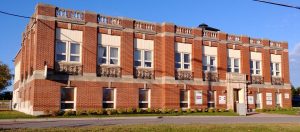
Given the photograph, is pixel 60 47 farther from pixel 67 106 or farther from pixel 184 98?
pixel 184 98

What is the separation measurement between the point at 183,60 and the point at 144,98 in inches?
214

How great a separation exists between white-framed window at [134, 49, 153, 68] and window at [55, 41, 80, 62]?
5263mm

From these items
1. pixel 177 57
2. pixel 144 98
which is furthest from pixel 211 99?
pixel 144 98

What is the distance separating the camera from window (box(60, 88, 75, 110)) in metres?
27.7

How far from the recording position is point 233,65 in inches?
1495

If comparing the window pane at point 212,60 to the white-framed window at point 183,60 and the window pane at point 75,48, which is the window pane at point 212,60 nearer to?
the white-framed window at point 183,60

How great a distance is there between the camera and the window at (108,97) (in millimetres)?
29656

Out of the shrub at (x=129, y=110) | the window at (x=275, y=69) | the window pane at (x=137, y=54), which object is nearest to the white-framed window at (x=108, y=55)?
the window pane at (x=137, y=54)

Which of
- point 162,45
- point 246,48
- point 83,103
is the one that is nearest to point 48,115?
point 83,103

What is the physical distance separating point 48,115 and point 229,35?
2066cm

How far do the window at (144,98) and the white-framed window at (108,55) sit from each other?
340 centimetres

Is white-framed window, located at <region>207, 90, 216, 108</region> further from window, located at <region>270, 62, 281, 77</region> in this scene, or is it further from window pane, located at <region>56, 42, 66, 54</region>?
window pane, located at <region>56, 42, 66, 54</region>

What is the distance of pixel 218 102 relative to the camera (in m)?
35.8

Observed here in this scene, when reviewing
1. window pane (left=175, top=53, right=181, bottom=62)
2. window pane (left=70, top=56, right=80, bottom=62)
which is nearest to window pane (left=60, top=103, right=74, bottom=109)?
window pane (left=70, top=56, right=80, bottom=62)
